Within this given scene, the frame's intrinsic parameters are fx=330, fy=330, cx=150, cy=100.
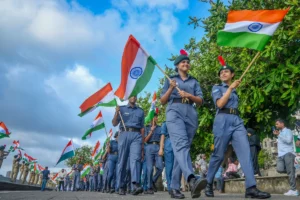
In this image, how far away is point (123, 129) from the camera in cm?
719

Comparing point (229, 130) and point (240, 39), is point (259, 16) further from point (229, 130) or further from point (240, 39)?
point (229, 130)

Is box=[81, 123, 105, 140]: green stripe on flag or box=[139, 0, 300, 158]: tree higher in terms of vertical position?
box=[139, 0, 300, 158]: tree

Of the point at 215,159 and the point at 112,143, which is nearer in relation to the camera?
the point at 215,159

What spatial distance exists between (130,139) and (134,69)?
156 cm

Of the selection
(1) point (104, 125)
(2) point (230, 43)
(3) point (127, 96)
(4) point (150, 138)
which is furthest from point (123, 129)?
(1) point (104, 125)

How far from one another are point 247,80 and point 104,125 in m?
5.86

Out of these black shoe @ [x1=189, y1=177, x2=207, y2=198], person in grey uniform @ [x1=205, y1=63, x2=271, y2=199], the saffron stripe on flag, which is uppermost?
the saffron stripe on flag

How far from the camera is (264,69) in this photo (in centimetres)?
907

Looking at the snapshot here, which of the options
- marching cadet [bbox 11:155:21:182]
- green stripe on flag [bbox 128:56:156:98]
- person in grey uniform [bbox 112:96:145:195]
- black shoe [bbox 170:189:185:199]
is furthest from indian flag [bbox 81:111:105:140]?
marching cadet [bbox 11:155:21:182]

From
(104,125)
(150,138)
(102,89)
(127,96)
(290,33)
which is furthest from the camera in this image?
(104,125)

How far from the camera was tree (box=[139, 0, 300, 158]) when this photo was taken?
8250 millimetres

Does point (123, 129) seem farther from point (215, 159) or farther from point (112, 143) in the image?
point (112, 143)

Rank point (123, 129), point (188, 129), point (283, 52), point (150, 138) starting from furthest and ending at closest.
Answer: point (150, 138) < point (283, 52) < point (123, 129) < point (188, 129)

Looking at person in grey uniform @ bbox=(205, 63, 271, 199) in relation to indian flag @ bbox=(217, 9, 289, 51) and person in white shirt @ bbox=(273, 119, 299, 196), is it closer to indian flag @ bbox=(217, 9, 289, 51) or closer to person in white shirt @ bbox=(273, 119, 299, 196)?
indian flag @ bbox=(217, 9, 289, 51)
